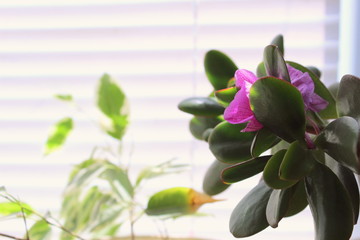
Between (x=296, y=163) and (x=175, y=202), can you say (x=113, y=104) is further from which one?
(x=296, y=163)

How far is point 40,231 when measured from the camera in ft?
3.16

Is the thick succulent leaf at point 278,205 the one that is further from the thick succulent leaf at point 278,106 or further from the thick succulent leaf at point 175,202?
the thick succulent leaf at point 175,202

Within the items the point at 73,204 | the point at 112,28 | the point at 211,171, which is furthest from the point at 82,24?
the point at 211,171

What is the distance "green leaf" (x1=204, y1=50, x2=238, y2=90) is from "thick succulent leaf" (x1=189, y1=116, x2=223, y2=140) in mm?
75

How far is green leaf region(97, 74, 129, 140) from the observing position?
1062 mm

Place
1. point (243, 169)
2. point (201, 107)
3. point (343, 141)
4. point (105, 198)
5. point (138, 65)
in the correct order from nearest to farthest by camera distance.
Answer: point (343, 141), point (243, 169), point (201, 107), point (105, 198), point (138, 65)

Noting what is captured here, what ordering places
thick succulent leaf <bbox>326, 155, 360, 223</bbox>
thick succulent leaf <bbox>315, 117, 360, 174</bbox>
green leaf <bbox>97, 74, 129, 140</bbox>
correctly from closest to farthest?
thick succulent leaf <bbox>315, 117, 360, 174</bbox> → thick succulent leaf <bbox>326, 155, 360, 223</bbox> → green leaf <bbox>97, 74, 129, 140</bbox>

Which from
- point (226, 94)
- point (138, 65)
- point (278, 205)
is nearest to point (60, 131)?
point (138, 65)

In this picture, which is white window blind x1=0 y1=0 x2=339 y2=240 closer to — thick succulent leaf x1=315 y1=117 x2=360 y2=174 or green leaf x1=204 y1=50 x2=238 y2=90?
green leaf x1=204 y1=50 x2=238 y2=90

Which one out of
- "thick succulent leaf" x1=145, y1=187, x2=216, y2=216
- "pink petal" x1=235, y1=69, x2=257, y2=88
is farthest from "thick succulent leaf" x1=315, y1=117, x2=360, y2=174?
"thick succulent leaf" x1=145, y1=187, x2=216, y2=216

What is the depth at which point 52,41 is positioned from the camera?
128 cm

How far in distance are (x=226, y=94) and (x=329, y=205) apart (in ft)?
0.65

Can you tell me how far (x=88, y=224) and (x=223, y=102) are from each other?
42 cm

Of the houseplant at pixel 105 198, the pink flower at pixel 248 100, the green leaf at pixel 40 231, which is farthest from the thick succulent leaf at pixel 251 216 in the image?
the green leaf at pixel 40 231
